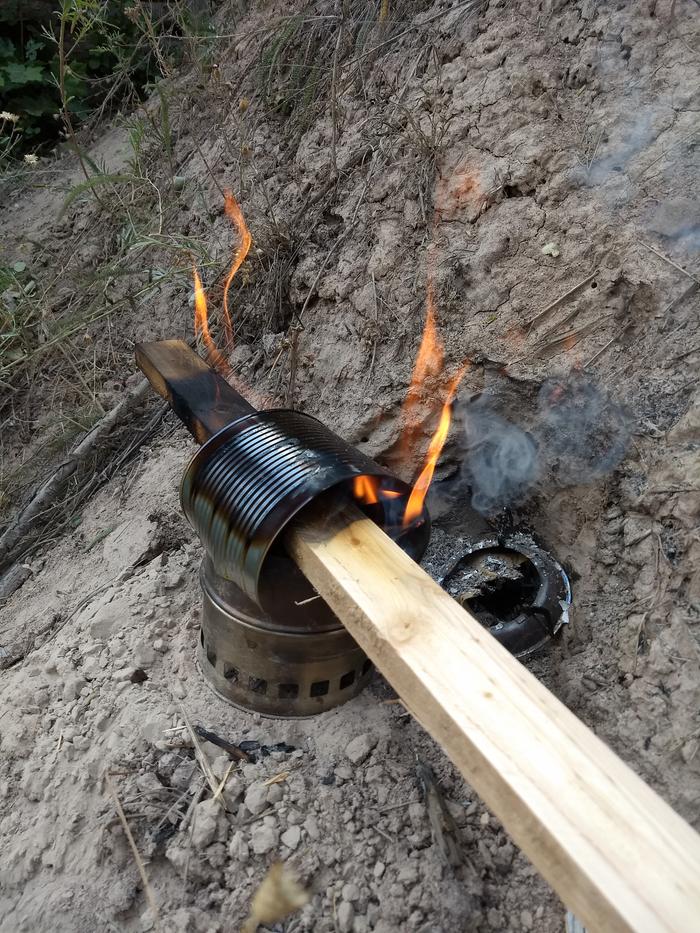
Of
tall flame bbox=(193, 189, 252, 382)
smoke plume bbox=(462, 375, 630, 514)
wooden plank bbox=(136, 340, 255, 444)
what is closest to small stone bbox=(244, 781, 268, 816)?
wooden plank bbox=(136, 340, 255, 444)

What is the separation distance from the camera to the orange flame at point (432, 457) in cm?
211

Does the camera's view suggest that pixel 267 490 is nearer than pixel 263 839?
Yes

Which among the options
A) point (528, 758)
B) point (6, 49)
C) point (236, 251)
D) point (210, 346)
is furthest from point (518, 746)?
point (6, 49)

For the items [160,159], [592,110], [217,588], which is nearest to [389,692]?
[217,588]

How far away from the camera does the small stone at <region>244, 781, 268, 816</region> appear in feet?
6.79

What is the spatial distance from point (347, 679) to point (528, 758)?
114cm

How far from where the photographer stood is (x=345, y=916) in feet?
6.05

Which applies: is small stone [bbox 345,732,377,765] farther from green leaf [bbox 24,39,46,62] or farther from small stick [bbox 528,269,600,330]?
green leaf [bbox 24,39,46,62]

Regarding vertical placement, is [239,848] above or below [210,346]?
below

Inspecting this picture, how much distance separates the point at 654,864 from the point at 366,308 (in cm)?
249

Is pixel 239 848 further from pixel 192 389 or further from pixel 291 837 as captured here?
pixel 192 389

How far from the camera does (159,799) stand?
83.7 inches

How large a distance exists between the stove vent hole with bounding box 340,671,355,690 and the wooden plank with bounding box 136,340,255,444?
0.91 meters

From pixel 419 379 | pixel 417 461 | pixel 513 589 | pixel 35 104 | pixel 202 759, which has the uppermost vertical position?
pixel 35 104
